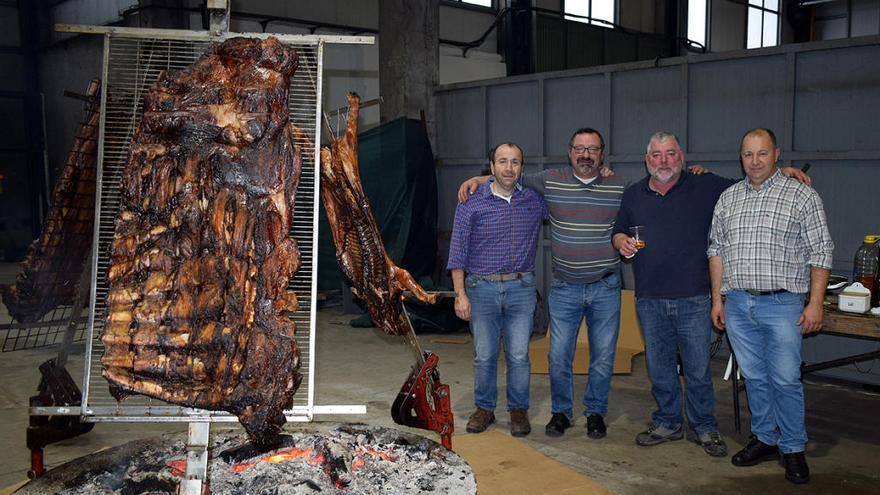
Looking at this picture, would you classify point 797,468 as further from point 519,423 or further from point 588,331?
point 519,423

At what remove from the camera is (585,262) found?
5180 mm

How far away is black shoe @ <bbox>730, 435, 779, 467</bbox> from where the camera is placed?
4.77 metres

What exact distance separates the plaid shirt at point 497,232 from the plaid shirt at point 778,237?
1341 mm

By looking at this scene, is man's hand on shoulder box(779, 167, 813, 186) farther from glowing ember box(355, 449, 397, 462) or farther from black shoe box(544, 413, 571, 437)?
glowing ember box(355, 449, 397, 462)

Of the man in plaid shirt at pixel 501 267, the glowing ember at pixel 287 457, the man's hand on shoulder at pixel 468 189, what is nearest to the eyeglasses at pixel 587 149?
the man in plaid shirt at pixel 501 267

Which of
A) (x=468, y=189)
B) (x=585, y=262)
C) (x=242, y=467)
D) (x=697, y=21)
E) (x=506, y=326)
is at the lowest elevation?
(x=242, y=467)

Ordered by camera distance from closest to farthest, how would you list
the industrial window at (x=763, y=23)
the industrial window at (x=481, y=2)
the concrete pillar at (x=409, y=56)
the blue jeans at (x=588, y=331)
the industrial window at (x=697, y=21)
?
the blue jeans at (x=588, y=331) < the concrete pillar at (x=409, y=56) < the industrial window at (x=481, y=2) < the industrial window at (x=697, y=21) < the industrial window at (x=763, y=23)

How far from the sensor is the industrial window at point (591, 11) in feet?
53.0

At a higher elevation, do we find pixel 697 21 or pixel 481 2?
pixel 697 21

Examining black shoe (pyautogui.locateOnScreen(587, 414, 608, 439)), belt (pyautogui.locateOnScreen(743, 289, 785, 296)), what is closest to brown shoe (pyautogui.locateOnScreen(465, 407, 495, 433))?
black shoe (pyautogui.locateOnScreen(587, 414, 608, 439))

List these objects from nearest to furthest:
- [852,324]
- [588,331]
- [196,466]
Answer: [196,466] < [852,324] < [588,331]

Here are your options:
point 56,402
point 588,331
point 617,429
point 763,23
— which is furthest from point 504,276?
point 763,23

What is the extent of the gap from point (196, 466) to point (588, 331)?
132 inches

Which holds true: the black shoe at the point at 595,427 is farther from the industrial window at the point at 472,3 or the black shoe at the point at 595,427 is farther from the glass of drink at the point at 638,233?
the industrial window at the point at 472,3
